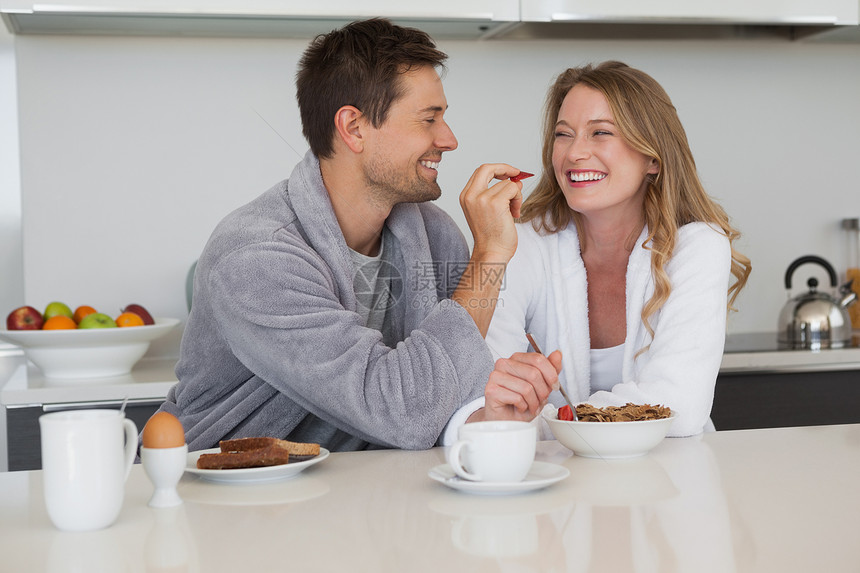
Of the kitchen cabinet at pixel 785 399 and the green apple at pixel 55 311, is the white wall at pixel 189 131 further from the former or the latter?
the kitchen cabinet at pixel 785 399

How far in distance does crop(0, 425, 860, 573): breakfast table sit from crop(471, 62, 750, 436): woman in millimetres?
586

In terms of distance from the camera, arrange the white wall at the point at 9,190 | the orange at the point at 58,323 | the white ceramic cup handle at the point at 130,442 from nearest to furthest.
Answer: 1. the white ceramic cup handle at the point at 130,442
2. the orange at the point at 58,323
3. the white wall at the point at 9,190

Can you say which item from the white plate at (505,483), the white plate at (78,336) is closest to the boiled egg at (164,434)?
the white plate at (505,483)

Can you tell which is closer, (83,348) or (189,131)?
(83,348)

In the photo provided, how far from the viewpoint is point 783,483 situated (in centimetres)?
103

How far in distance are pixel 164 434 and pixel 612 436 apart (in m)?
0.55

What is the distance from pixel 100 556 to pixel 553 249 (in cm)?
129

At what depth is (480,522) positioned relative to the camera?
0.89 m

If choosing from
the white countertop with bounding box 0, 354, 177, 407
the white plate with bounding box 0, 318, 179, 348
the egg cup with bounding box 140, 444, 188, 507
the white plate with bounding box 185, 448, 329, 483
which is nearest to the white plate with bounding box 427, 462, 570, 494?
the white plate with bounding box 185, 448, 329, 483

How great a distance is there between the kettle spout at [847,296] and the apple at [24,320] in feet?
7.43

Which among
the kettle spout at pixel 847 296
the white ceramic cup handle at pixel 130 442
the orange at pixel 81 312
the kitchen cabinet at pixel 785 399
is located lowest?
the kitchen cabinet at pixel 785 399

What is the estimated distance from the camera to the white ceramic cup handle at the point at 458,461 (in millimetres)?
977

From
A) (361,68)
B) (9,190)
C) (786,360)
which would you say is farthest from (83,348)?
(786,360)

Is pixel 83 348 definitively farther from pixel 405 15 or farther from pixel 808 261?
pixel 808 261
